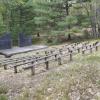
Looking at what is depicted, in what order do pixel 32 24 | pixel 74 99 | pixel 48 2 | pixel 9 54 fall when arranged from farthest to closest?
pixel 32 24, pixel 48 2, pixel 9 54, pixel 74 99

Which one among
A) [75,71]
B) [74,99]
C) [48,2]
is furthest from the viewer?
[48,2]

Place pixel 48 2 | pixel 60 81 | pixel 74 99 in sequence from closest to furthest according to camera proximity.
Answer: pixel 74 99 → pixel 60 81 → pixel 48 2

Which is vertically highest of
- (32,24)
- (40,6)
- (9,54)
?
(40,6)

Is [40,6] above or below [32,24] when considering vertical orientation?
above

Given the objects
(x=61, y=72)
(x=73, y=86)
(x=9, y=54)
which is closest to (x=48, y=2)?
(x=9, y=54)

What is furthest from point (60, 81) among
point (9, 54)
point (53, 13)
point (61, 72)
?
point (53, 13)

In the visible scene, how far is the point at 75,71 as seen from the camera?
910 centimetres

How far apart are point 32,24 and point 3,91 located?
23.5 meters

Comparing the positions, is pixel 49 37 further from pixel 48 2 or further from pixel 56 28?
pixel 48 2

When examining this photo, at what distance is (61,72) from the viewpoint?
9352 mm

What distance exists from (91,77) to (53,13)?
66.9 ft

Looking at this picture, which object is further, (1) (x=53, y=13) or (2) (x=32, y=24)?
(2) (x=32, y=24)

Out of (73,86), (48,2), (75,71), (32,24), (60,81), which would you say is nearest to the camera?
(73,86)

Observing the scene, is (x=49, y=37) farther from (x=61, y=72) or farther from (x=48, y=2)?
(x=61, y=72)
